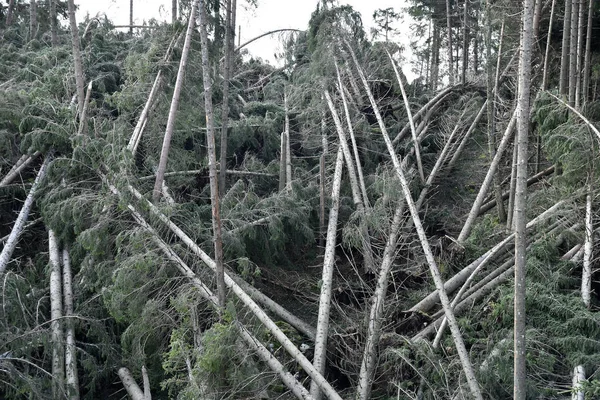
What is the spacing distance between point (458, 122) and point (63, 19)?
38.0 feet

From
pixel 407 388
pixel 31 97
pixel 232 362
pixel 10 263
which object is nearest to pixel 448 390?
pixel 407 388

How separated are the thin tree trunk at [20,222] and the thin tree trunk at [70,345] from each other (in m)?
0.73

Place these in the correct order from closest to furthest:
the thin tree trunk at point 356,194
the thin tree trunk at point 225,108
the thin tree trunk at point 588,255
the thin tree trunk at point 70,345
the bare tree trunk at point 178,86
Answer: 1. the thin tree trunk at point 70,345
2. the thin tree trunk at point 588,255
3. the thin tree trunk at point 356,194
4. the bare tree trunk at point 178,86
5. the thin tree trunk at point 225,108

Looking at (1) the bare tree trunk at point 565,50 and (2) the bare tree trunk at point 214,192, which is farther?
(1) the bare tree trunk at point 565,50

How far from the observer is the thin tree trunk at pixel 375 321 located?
6961 millimetres

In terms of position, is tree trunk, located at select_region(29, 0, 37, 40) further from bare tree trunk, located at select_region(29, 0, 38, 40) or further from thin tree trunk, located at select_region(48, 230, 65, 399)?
thin tree trunk, located at select_region(48, 230, 65, 399)

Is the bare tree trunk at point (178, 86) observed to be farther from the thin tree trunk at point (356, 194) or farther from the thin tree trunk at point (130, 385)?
the thin tree trunk at point (356, 194)

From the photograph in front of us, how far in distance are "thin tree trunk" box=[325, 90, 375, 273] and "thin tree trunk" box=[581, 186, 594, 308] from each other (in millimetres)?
2616

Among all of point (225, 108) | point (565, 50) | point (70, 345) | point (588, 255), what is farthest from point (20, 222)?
point (565, 50)

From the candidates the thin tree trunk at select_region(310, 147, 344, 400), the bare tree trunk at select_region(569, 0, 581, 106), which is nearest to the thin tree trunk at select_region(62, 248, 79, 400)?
the thin tree trunk at select_region(310, 147, 344, 400)

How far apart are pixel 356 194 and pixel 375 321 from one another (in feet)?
10.7

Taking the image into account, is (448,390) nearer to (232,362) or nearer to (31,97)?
(232,362)

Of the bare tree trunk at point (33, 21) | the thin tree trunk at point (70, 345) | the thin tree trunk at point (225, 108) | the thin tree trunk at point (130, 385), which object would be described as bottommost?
the thin tree trunk at point (130, 385)

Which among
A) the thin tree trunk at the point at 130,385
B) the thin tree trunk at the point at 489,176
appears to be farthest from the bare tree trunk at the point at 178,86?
the thin tree trunk at the point at 489,176
